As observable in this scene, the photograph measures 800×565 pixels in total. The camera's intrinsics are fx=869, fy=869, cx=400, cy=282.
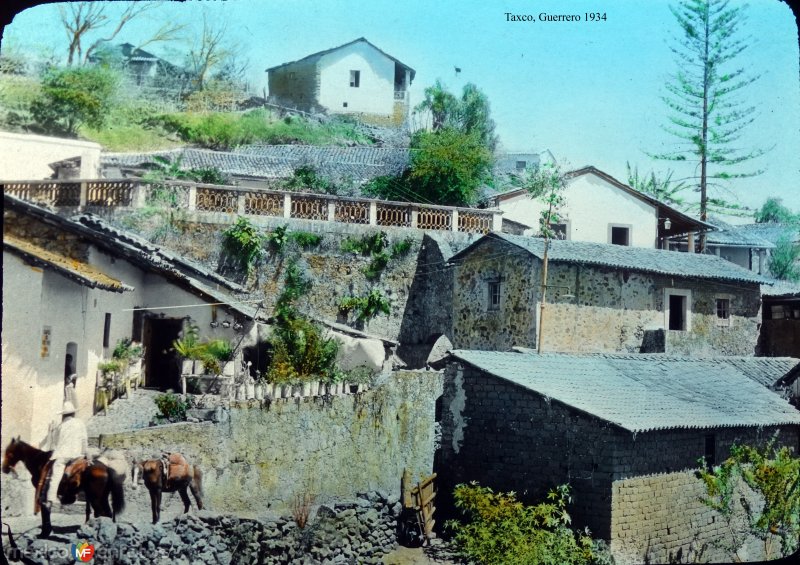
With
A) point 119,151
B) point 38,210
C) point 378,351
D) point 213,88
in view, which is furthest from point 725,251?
point 38,210

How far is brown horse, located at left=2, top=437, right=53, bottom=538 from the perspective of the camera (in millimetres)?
5824

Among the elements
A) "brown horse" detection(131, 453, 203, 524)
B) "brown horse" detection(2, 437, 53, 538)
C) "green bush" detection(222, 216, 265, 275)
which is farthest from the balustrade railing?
"brown horse" detection(131, 453, 203, 524)

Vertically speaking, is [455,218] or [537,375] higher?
[455,218]

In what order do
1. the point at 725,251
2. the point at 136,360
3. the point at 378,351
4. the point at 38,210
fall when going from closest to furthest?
the point at 38,210 → the point at 136,360 → the point at 378,351 → the point at 725,251

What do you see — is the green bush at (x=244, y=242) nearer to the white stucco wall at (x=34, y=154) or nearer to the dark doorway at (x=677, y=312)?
the white stucco wall at (x=34, y=154)

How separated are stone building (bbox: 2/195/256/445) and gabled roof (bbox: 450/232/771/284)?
8.09 feet

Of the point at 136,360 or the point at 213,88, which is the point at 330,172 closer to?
the point at 213,88

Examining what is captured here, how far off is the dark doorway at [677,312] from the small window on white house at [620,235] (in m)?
1.20

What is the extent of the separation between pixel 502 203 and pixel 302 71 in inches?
86.4

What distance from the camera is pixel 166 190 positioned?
22.7 feet

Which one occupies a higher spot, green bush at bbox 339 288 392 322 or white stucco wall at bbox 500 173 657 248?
white stucco wall at bbox 500 173 657 248

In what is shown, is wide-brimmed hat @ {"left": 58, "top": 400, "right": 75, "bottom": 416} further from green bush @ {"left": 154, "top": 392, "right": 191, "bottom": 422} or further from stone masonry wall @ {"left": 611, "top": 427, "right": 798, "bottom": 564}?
stone masonry wall @ {"left": 611, "top": 427, "right": 798, "bottom": 564}

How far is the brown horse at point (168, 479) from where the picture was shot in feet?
20.7

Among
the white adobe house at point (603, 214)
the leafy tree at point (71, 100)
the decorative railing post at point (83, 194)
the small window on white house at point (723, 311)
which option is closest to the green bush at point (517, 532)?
the white adobe house at point (603, 214)
